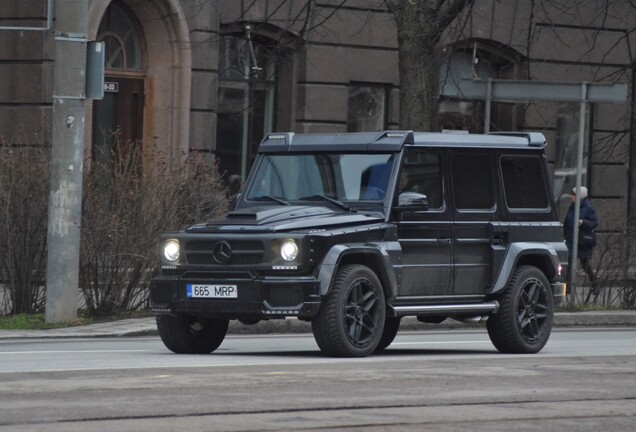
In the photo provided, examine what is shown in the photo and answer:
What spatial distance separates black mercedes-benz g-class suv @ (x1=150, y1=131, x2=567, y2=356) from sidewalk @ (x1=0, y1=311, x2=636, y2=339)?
9.46 ft

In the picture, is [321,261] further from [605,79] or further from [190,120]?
[605,79]

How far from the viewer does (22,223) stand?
18.5 metres

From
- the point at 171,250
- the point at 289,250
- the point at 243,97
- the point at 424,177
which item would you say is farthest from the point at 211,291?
the point at 243,97

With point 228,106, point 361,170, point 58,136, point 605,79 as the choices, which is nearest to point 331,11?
point 228,106

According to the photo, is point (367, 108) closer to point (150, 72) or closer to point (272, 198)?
point (150, 72)

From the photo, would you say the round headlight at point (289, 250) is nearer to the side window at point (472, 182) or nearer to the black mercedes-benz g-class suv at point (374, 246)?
the black mercedes-benz g-class suv at point (374, 246)

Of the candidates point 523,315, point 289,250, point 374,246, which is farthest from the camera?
point 523,315

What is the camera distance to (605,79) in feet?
102

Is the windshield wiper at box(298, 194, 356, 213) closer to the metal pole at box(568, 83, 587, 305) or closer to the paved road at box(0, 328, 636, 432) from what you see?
the paved road at box(0, 328, 636, 432)

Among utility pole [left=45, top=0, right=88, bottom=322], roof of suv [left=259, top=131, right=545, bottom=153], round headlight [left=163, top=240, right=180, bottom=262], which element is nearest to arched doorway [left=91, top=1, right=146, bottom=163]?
utility pole [left=45, top=0, right=88, bottom=322]

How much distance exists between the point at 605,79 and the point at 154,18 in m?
8.97

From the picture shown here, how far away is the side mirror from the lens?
557 inches

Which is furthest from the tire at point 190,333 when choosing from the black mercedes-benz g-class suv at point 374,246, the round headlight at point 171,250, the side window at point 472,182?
the side window at point 472,182

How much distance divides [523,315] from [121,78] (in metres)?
12.9
